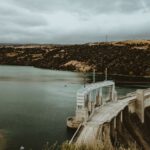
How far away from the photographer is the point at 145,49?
191 m

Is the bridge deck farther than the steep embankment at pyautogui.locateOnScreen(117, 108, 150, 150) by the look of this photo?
No

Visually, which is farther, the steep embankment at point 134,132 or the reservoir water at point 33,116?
the steep embankment at point 134,132

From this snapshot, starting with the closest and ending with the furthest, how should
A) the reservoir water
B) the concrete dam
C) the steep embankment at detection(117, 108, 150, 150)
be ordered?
the concrete dam < the reservoir water < the steep embankment at detection(117, 108, 150, 150)

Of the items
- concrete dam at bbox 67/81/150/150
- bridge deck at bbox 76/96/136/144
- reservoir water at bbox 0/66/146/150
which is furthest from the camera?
reservoir water at bbox 0/66/146/150

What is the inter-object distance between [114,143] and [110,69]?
124 meters

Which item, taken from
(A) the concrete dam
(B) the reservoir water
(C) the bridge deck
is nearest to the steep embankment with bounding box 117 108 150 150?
(A) the concrete dam

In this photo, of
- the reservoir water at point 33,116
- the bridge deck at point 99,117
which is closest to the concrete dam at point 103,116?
the bridge deck at point 99,117

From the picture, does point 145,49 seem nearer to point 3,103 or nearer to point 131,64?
point 131,64

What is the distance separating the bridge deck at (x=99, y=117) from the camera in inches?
1732

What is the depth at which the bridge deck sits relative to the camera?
1732 inches

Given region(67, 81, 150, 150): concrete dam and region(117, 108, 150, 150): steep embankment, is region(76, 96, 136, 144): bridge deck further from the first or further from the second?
region(117, 108, 150, 150): steep embankment

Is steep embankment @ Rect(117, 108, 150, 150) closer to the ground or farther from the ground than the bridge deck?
closer to the ground

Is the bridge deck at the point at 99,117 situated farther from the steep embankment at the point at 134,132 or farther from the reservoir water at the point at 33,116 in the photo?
the reservoir water at the point at 33,116

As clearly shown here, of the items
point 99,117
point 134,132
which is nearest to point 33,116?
point 99,117
